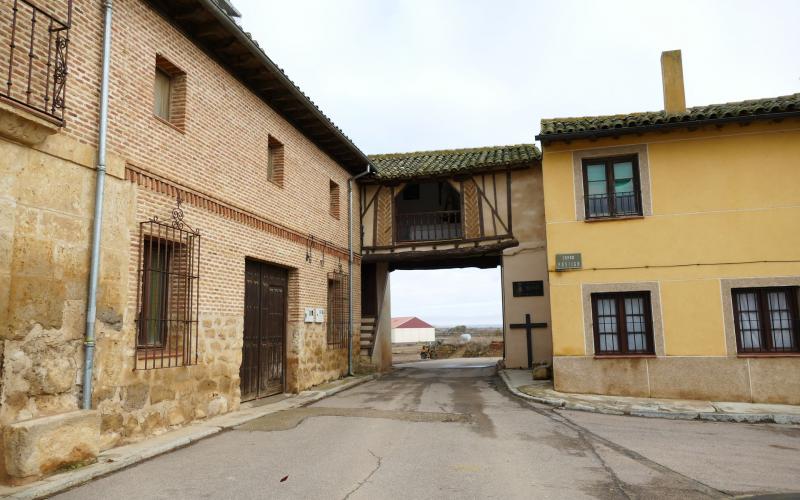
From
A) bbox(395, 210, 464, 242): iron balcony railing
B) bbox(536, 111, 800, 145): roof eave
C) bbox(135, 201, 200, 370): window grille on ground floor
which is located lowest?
bbox(135, 201, 200, 370): window grille on ground floor

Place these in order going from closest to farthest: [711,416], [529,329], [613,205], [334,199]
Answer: [711,416], [613,205], [334,199], [529,329]

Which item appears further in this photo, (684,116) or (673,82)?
(673,82)

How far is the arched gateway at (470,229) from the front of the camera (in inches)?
648

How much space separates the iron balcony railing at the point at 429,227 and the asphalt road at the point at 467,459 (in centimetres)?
833

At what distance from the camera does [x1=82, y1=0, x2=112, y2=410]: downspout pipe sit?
6508 mm

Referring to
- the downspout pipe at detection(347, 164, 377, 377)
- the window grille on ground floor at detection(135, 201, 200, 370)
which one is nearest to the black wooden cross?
the downspout pipe at detection(347, 164, 377, 377)

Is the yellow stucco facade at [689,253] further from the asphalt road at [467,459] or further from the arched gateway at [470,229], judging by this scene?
the arched gateway at [470,229]

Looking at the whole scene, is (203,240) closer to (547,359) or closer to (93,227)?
(93,227)

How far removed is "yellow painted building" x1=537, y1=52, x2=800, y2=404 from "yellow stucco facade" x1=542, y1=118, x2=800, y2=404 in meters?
0.02

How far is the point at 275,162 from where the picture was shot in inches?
488

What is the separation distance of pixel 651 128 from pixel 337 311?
9.13 metres

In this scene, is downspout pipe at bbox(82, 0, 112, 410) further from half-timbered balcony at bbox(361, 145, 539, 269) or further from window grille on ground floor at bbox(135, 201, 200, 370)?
half-timbered balcony at bbox(361, 145, 539, 269)

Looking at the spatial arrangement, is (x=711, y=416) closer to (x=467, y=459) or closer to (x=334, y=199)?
(x=467, y=459)

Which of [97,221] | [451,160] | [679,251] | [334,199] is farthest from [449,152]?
[97,221]
